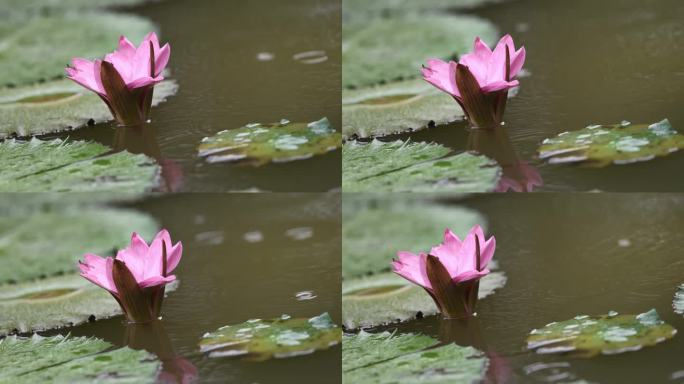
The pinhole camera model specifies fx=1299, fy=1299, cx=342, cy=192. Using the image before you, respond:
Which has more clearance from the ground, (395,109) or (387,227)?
(395,109)

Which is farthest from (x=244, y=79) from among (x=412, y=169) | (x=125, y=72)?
(x=412, y=169)

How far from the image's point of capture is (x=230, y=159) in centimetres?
178

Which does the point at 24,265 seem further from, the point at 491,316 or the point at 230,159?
the point at 491,316

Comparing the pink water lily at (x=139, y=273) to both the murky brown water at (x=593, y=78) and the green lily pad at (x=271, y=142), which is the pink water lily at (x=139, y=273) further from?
the murky brown water at (x=593, y=78)

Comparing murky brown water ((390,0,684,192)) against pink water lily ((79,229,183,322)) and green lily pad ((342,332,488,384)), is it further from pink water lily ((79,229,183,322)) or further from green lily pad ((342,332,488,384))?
pink water lily ((79,229,183,322))

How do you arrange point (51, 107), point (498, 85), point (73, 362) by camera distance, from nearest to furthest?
point (73, 362), point (498, 85), point (51, 107)

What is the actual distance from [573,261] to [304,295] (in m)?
0.38

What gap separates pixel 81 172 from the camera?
1.78m

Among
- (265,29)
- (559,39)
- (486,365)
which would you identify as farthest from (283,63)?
(486,365)

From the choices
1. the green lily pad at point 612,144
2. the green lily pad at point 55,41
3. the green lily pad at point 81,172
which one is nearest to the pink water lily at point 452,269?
the green lily pad at point 612,144

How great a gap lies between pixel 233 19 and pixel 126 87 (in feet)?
0.82

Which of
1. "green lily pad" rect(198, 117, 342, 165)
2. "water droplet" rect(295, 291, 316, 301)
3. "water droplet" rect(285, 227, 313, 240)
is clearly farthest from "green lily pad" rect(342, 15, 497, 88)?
"water droplet" rect(295, 291, 316, 301)

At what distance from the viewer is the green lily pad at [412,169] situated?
1.77 meters

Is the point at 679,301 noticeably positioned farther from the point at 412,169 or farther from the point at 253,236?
the point at 253,236
